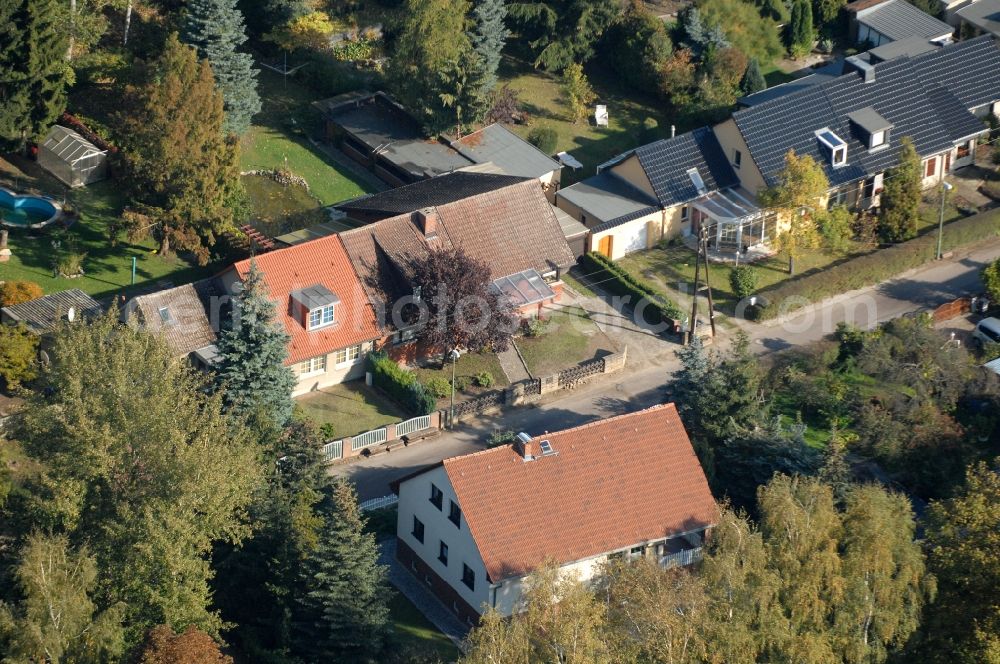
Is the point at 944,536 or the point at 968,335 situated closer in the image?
the point at 944,536

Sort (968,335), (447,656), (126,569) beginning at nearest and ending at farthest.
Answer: (126,569) → (447,656) → (968,335)

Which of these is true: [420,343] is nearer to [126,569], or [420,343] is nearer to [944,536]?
[126,569]

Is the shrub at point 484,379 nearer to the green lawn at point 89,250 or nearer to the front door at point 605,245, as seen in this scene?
the front door at point 605,245

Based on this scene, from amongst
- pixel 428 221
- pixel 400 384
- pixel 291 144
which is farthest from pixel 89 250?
pixel 400 384

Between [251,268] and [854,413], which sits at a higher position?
[251,268]

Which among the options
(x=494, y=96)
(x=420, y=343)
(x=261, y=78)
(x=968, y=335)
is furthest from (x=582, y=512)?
(x=261, y=78)

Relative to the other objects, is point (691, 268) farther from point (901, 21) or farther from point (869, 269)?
point (901, 21)

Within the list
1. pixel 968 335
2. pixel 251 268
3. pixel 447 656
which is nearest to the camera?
pixel 447 656

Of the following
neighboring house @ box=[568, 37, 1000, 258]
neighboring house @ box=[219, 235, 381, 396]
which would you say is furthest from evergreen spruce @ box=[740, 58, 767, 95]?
neighboring house @ box=[219, 235, 381, 396]

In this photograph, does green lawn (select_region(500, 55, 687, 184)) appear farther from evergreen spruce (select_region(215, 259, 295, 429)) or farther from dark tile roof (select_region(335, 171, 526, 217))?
evergreen spruce (select_region(215, 259, 295, 429))
